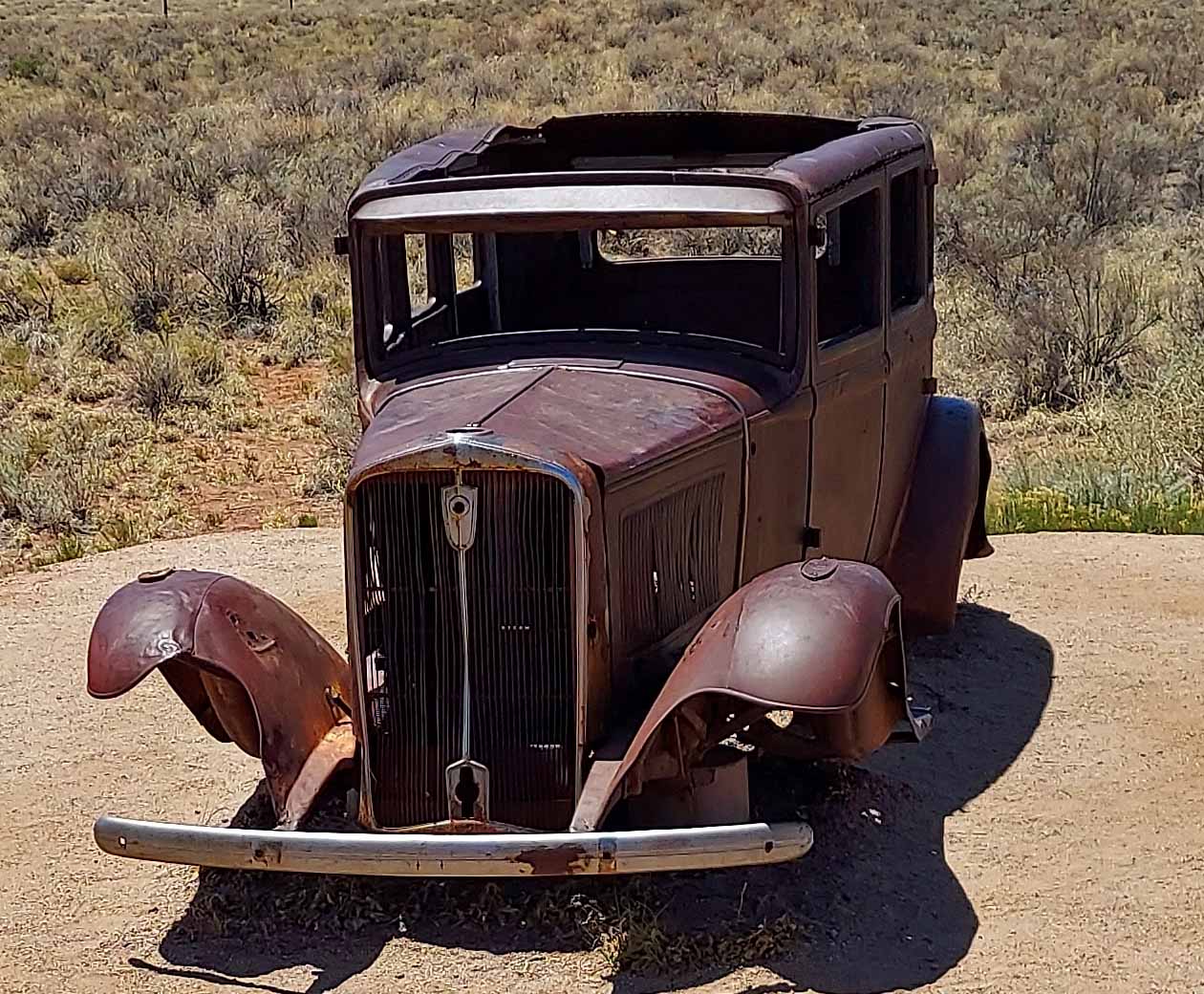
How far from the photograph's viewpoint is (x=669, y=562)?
5094mm

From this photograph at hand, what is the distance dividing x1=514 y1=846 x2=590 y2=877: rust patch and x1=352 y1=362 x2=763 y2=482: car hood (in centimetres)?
107

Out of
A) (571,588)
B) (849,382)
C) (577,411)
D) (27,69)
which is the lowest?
(27,69)

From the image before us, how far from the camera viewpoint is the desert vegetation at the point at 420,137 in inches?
450

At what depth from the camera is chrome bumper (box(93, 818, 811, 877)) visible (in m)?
4.18

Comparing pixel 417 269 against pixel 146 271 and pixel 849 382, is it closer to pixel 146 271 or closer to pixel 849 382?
pixel 146 271

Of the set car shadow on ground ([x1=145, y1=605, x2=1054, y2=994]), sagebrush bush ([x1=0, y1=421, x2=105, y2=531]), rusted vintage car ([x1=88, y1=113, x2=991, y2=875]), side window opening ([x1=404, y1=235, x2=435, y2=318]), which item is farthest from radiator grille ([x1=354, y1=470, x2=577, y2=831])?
side window opening ([x1=404, y1=235, x2=435, y2=318])

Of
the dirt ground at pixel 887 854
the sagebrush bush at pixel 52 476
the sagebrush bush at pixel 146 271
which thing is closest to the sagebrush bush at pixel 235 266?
the sagebrush bush at pixel 146 271

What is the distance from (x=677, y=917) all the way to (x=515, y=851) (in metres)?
0.84

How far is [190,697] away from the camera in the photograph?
5.28 m

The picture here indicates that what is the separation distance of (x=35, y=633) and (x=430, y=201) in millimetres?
3446

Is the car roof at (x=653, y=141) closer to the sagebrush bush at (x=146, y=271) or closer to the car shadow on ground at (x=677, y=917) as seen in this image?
the car shadow on ground at (x=677, y=917)

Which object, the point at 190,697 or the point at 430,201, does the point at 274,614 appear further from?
the point at 430,201

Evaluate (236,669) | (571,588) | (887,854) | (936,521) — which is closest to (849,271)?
(936,521)

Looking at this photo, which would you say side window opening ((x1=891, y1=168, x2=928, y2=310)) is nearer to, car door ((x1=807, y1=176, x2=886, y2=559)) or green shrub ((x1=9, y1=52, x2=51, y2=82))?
car door ((x1=807, y1=176, x2=886, y2=559))
